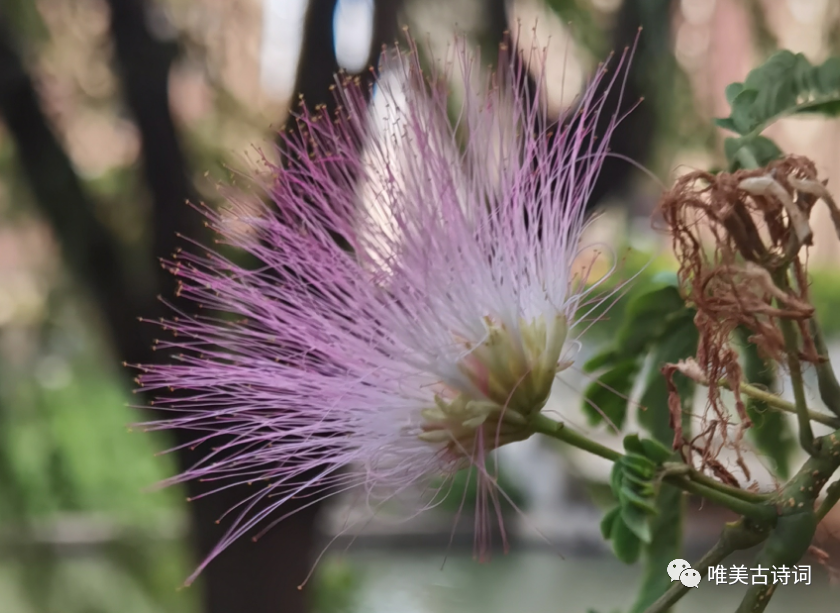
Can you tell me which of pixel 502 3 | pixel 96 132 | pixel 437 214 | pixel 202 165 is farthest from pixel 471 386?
pixel 96 132

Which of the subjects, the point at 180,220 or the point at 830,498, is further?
the point at 180,220

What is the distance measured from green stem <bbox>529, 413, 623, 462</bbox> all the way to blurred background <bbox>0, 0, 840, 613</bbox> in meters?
0.34

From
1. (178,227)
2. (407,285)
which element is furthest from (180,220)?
(407,285)

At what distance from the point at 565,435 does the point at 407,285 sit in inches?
3.8

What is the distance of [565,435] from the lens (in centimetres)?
28

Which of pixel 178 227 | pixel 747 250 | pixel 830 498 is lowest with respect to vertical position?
pixel 830 498

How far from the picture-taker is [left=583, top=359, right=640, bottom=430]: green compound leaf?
40 centimetres

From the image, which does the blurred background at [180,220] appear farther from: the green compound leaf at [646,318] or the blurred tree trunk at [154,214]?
the green compound leaf at [646,318]

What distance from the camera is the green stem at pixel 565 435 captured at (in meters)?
0.28

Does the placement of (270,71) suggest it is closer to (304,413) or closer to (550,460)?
(304,413)

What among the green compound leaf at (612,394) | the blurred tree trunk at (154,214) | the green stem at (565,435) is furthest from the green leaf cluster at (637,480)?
the blurred tree trunk at (154,214)

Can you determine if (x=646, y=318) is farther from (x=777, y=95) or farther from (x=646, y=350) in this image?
(x=777, y=95)

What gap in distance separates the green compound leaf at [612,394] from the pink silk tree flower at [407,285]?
77mm

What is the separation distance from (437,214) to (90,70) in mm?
916
